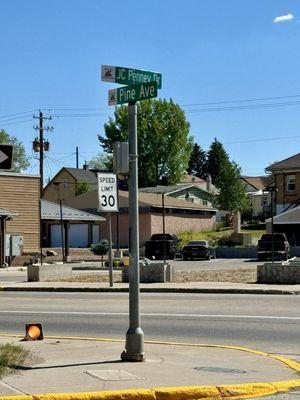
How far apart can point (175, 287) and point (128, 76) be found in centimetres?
1339

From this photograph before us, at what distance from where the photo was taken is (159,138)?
8838 cm

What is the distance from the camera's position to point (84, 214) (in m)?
55.5

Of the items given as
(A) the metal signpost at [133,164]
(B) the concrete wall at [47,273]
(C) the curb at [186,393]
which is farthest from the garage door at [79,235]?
(C) the curb at [186,393]

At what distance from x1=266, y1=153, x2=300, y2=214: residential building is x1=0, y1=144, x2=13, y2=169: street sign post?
5160 cm

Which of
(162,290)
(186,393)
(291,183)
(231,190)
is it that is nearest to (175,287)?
(162,290)

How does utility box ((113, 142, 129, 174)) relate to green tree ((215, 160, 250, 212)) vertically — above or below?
below

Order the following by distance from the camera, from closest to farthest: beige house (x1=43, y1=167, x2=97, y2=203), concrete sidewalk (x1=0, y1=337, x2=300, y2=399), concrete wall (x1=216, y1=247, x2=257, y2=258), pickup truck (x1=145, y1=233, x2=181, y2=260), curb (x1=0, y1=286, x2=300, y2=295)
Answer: concrete sidewalk (x1=0, y1=337, x2=300, y2=399) → curb (x1=0, y1=286, x2=300, y2=295) → pickup truck (x1=145, y1=233, x2=181, y2=260) → concrete wall (x1=216, y1=247, x2=257, y2=258) → beige house (x1=43, y1=167, x2=97, y2=203)

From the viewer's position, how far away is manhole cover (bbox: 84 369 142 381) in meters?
7.94

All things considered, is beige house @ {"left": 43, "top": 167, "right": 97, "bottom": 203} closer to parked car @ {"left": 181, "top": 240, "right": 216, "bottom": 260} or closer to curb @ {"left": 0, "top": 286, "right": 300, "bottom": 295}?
parked car @ {"left": 181, "top": 240, "right": 216, "bottom": 260}

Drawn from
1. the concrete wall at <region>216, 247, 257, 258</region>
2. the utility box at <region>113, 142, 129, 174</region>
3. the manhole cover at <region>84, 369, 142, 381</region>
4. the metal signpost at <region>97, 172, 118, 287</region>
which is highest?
the metal signpost at <region>97, 172, 118, 287</region>

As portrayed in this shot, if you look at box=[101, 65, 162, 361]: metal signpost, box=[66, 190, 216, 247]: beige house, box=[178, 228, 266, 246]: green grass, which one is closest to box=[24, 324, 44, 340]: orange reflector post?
box=[101, 65, 162, 361]: metal signpost

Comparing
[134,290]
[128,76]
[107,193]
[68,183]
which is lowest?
[134,290]

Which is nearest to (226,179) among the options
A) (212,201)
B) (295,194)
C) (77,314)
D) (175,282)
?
(212,201)

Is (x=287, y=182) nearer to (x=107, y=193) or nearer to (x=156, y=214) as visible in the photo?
(x=156, y=214)
